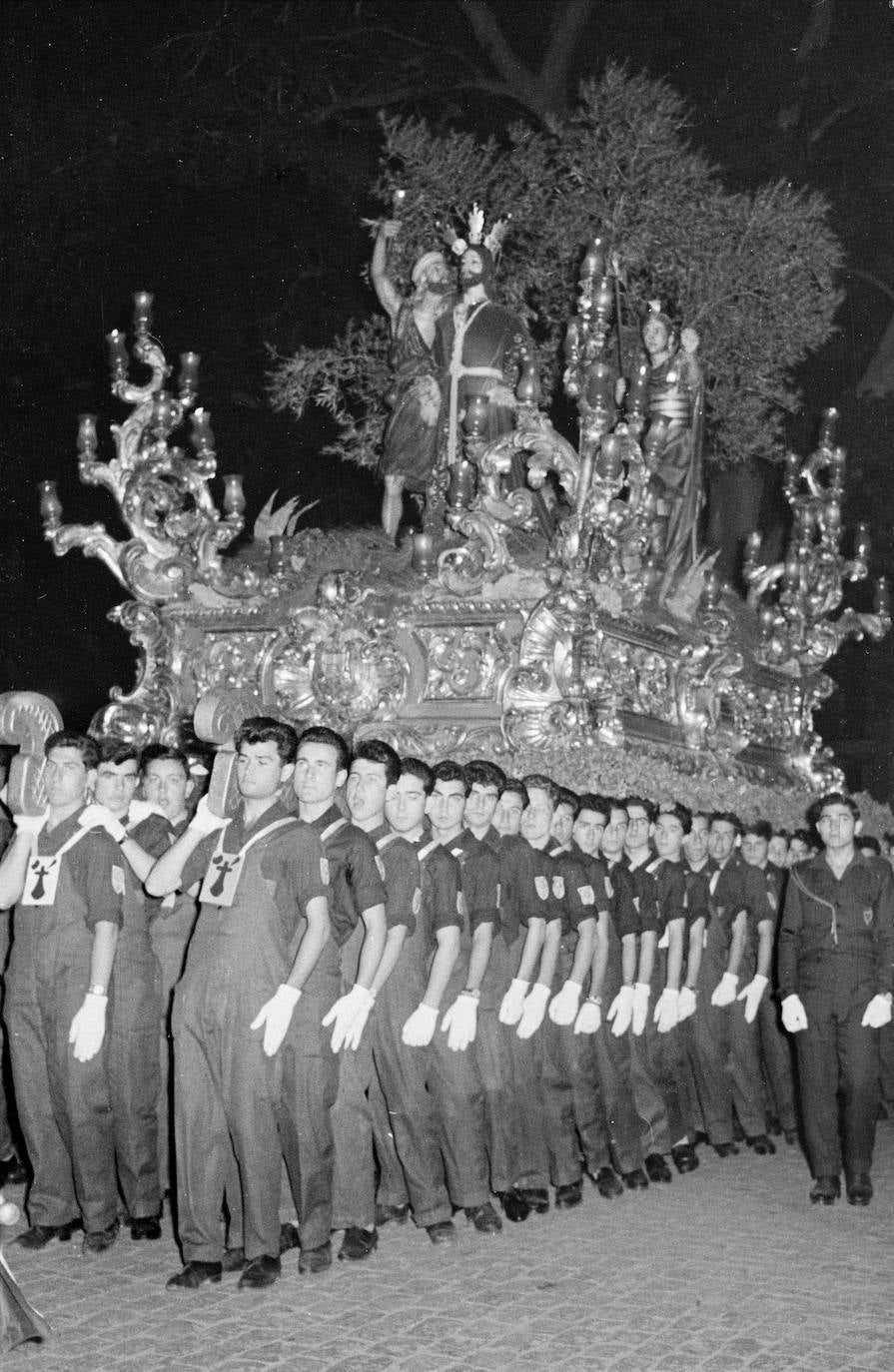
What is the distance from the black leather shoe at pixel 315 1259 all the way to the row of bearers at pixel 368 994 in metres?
0.02

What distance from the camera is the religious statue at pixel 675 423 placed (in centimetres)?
1352

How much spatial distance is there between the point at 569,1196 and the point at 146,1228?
1.97 metres

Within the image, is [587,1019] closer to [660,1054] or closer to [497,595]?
[660,1054]

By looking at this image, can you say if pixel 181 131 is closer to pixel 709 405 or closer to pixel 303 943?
pixel 709 405

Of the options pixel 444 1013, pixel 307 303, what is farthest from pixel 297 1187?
pixel 307 303

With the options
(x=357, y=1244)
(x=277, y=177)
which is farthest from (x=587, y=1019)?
(x=277, y=177)

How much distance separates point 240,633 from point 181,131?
7.40m

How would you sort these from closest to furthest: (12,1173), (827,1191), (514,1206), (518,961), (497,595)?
(514,1206) → (12,1173) → (518,961) → (827,1191) → (497,595)

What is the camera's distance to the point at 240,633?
12633 millimetres

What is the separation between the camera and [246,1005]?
5.79 meters

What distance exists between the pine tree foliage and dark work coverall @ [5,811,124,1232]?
30.5 ft

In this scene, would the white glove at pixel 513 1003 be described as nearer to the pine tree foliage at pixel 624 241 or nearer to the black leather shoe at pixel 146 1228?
the black leather shoe at pixel 146 1228

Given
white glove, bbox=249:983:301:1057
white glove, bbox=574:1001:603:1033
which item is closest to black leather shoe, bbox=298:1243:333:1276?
white glove, bbox=249:983:301:1057

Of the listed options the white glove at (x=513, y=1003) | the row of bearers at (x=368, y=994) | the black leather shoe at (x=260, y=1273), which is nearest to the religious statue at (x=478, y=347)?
the row of bearers at (x=368, y=994)
